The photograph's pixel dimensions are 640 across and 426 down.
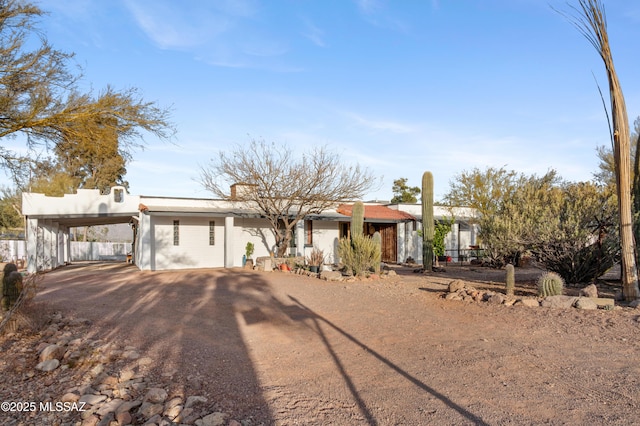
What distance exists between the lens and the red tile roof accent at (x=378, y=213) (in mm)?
26984

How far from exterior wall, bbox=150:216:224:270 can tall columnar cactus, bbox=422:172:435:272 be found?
10200mm

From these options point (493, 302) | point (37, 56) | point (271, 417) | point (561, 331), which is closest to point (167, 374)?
point (271, 417)

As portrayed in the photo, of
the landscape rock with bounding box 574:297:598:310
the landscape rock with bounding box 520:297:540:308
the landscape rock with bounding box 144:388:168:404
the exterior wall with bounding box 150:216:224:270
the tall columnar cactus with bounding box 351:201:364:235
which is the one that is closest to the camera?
the landscape rock with bounding box 144:388:168:404

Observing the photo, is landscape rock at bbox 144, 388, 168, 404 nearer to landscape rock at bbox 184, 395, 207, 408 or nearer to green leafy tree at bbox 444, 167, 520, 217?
landscape rock at bbox 184, 395, 207, 408

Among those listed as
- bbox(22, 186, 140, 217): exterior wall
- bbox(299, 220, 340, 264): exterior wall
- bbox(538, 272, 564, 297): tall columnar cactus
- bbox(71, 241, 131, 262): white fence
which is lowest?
bbox(71, 241, 131, 262): white fence

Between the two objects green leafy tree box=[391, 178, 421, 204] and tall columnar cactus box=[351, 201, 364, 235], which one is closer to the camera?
tall columnar cactus box=[351, 201, 364, 235]

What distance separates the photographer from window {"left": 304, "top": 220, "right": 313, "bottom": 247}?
26.4 m

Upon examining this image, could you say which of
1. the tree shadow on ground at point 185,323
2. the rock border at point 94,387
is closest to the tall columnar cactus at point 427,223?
the tree shadow on ground at point 185,323

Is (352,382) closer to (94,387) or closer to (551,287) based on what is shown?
(94,387)

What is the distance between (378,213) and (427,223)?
7.42m

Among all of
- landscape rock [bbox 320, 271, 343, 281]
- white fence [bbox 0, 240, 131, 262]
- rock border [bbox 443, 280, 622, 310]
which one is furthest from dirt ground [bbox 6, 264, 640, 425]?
white fence [bbox 0, 240, 131, 262]

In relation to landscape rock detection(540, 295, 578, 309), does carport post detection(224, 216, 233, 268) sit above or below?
above

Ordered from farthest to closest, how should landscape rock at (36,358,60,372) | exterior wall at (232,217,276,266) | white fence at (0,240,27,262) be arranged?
white fence at (0,240,27,262)
exterior wall at (232,217,276,266)
landscape rock at (36,358,60,372)

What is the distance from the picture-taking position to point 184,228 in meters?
23.5
